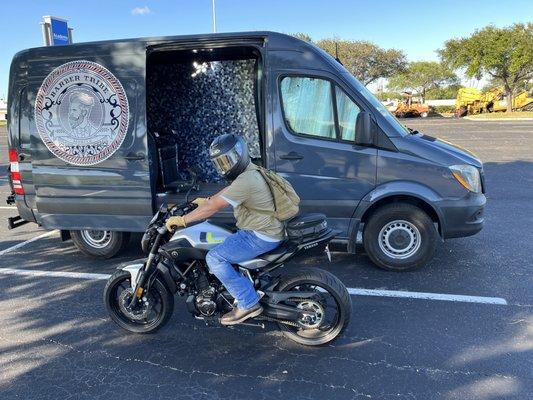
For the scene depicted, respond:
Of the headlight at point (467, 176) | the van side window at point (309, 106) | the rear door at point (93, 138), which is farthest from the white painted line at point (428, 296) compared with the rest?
the rear door at point (93, 138)

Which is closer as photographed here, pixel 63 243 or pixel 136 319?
pixel 136 319

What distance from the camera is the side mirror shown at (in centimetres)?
479

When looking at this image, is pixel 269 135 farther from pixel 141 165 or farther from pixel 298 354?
pixel 298 354

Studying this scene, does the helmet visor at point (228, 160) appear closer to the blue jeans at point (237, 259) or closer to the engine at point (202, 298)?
the blue jeans at point (237, 259)

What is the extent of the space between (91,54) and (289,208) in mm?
3192

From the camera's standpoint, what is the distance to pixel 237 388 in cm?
315

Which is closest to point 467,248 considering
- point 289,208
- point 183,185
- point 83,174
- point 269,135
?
point 269,135

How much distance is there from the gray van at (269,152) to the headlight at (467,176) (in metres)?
0.01

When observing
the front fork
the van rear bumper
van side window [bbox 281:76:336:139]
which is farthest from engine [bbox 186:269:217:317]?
the van rear bumper

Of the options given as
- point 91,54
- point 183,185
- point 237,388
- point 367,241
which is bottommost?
point 237,388

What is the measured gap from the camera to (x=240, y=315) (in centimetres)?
354

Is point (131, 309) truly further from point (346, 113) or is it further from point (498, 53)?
point (498, 53)

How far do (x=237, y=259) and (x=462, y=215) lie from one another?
2.73 m

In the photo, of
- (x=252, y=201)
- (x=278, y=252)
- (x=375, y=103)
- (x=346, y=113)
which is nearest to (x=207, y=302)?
(x=278, y=252)
